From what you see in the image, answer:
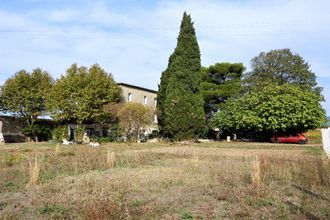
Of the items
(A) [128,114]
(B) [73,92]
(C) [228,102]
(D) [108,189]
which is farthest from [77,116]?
(D) [108,189]

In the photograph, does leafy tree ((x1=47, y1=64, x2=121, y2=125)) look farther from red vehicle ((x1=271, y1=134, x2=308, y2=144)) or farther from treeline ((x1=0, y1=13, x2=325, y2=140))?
red vehicle ((x1=271, y1=134, x2=308, y2=144))

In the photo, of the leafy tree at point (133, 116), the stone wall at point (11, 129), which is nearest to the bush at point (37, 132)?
the stone wall at point (11, 129)

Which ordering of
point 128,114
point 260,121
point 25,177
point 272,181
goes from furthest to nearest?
point 260,121, point 128,114, point 25,177, point 272,181

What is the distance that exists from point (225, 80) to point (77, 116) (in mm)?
23136

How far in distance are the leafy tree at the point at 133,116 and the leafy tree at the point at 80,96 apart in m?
2.91

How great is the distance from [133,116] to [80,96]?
22.4ft

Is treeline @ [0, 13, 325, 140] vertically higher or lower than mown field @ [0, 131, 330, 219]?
higher

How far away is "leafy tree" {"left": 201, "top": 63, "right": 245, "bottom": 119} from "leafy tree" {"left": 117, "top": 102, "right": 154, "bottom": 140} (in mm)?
13211

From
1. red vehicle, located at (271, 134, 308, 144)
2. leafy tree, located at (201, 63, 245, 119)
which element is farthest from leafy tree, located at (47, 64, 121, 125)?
red vehicle, located at (271, 134, 308, 144)

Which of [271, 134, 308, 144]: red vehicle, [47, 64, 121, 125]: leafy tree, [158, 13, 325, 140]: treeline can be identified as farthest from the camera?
[271, 134, 308, 144]: red vehicle

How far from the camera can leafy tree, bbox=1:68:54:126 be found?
1796 inches

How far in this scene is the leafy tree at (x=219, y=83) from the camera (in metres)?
53.4

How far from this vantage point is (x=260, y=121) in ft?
146

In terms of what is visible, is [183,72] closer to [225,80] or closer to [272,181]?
[225,80]
